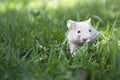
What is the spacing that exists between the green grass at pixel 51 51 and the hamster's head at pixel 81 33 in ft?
0.28

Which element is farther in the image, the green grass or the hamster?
the hamster

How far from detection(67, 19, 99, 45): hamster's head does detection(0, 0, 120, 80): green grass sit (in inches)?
3.4

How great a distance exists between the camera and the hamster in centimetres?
390

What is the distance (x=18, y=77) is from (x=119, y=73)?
87 cm

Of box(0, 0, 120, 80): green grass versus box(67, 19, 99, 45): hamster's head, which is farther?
box(67, 19, 99, 45): hamster's head

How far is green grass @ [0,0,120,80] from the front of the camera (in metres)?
3.36

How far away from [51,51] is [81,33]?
0.36m

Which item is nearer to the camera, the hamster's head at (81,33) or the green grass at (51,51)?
the green grass at (51,51)

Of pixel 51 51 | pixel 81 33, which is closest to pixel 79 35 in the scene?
pixel 81 33

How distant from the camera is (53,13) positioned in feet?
23.0

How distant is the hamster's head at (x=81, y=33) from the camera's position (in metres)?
3.89

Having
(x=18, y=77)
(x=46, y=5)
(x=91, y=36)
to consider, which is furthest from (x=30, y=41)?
(x=46, y=5)

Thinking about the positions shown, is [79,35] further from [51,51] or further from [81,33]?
[51,51]

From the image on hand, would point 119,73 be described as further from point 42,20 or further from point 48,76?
point 42,20
